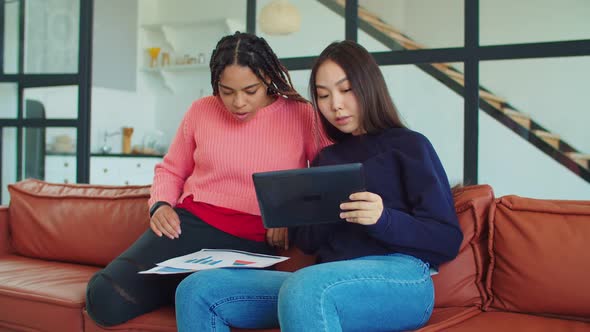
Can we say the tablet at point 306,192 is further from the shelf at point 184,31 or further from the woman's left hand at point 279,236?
the shelf at point 184,31

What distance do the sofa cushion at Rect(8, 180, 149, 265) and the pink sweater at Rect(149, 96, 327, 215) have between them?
1.39 ft

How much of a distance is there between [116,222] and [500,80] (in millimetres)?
2293

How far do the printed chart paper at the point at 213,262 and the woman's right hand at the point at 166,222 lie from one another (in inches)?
6.1

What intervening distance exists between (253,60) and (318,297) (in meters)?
0.86

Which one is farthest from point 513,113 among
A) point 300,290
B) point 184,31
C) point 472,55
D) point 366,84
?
point 184,31

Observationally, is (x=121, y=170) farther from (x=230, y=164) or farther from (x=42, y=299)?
(x=230, y=164)

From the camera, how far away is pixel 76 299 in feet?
5.84

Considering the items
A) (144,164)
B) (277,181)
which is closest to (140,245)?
(277,181)

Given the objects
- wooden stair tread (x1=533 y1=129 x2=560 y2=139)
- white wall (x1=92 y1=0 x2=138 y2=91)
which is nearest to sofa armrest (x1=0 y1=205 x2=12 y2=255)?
wooden stair tread (x1=533 y1=129 x2=560 y2=139)

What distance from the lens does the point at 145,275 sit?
1.66 m

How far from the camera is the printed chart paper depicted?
1.41 metres

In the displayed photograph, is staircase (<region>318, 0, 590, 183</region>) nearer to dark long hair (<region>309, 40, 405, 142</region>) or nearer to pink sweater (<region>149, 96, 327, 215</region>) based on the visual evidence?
pink sweater (<region>149, 96, 327, 215</region>)

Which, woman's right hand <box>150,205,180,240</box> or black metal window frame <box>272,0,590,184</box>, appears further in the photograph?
black metal window frame <box>272,0,590,184</box>

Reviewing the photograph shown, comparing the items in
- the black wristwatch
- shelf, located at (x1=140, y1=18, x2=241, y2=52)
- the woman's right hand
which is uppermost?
shelf, located at (x1=140, y1=18, x2=241, y2=52)
